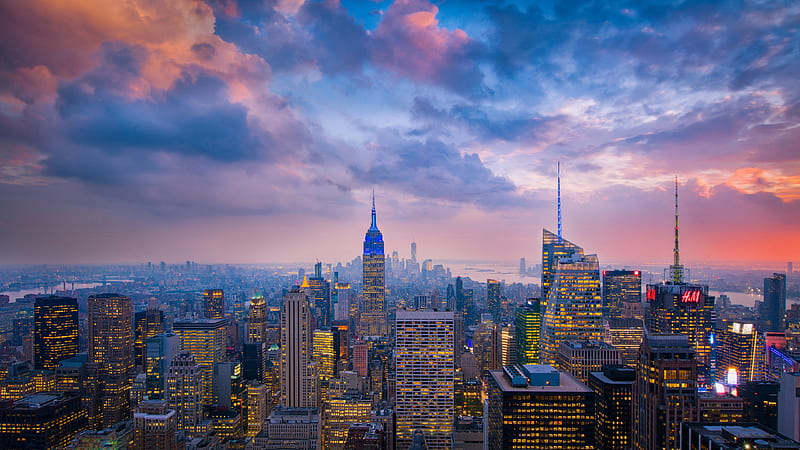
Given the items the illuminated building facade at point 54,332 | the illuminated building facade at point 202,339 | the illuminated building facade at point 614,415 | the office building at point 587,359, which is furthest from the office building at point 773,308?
the illuminated building facade at point 54,332

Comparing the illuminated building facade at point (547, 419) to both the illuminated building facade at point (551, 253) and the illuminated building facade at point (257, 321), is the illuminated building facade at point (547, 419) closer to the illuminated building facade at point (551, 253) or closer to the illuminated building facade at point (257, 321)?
the illuminated building facade at point (551, 253)

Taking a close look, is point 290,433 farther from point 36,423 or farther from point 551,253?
point 551,253

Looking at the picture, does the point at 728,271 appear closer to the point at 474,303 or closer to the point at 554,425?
the point at 554,425

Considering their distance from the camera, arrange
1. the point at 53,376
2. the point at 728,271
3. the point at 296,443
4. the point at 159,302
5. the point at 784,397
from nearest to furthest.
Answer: the point at 784,397, the point at 296,443, the point at 728,271, the point at 53,376, the point at 159,302

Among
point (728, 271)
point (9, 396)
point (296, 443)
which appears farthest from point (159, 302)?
point (728, 271)

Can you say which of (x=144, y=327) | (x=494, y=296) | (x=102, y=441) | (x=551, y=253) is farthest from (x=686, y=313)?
(x=144, y=327)

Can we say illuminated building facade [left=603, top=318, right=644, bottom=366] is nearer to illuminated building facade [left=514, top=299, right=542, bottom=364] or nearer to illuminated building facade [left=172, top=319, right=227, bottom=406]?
illuminated building facade [left=514, top=299, right=542, bottom=364]
